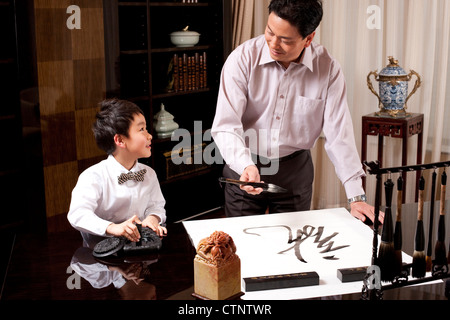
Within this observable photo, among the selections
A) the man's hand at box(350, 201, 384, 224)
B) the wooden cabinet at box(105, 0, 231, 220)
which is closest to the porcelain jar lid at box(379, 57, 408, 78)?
the wooden cabinet at box(105, 0, 231, 220)

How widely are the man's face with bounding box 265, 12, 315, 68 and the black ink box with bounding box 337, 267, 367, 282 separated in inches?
36.4

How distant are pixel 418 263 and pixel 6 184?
2750 mm

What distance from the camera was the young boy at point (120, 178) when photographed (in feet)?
6.13

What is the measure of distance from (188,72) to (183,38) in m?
0.25

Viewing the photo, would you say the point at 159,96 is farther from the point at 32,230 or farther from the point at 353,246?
the point at 353,246

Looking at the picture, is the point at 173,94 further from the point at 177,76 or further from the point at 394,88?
the point at 394,88

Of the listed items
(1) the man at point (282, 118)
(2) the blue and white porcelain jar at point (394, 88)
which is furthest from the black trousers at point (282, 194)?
(2) the blue and white porcelain jar at point (394, 88)

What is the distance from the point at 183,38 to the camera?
13.4 ft

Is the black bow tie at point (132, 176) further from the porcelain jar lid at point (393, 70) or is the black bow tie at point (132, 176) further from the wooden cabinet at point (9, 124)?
the porcelain jar lid at point (393, 70)

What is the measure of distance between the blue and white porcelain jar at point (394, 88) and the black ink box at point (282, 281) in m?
2.48

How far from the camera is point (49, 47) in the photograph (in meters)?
3.21

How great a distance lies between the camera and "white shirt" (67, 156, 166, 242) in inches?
72.7

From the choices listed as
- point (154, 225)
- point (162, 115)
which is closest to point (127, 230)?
point (154, 225)

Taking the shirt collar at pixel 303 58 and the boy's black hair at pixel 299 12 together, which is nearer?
the boy's black hair at pixel 299 12
